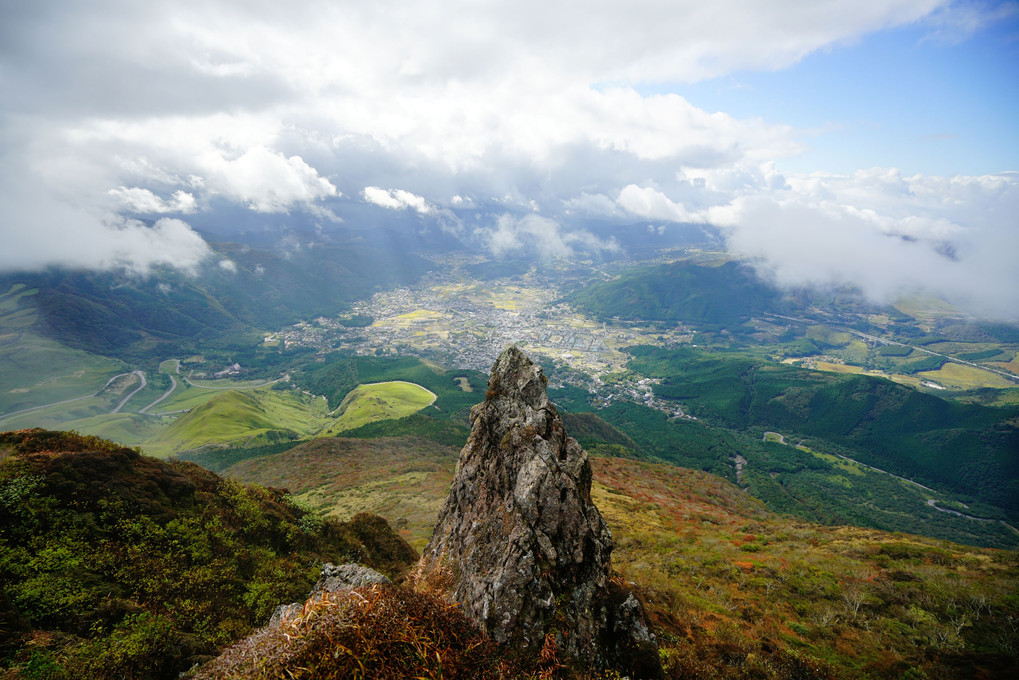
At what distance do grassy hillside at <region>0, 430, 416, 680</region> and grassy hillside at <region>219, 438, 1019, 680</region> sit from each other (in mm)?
13460

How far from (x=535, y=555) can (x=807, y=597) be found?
65.3ft

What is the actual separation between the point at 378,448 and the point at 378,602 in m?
84.6

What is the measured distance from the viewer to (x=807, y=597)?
20516 mm

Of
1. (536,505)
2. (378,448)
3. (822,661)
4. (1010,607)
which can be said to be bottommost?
(378,448)

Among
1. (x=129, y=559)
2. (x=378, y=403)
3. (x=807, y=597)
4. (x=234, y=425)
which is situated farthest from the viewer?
(x=378, y=403)

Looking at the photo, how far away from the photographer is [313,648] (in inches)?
173

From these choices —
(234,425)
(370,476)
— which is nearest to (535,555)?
(370,476)

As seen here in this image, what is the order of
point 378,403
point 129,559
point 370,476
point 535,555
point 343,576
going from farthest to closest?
point 378,403, point 370,476, point 343,576, point 129,559, point 535,555

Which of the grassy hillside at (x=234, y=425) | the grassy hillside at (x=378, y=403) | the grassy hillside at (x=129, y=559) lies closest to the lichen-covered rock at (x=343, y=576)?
the grassy hillside at (x=129, y=559)

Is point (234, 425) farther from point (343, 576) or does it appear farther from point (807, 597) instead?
point (807, 597)

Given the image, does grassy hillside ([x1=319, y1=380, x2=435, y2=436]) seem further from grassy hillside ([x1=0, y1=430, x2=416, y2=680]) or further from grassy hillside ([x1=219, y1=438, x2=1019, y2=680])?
grassy hillside ([x1=0, y1=430, x2=416, y2=680])

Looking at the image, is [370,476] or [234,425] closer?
[370,476]

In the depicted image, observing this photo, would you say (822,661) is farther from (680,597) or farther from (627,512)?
(627,512)

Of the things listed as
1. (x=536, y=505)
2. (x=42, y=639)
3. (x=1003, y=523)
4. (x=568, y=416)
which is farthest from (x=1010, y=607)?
(x=1003, y=523)
